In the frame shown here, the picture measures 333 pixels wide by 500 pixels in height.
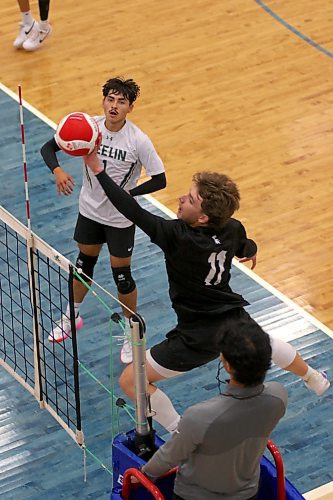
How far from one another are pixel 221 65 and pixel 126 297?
397 cm

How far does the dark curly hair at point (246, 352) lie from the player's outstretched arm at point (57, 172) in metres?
2.13

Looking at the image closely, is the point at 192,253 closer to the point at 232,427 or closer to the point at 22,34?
the point at 232,427

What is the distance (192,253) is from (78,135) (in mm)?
915

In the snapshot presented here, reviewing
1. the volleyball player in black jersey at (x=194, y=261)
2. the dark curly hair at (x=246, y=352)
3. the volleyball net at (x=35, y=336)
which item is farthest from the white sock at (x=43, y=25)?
the dark curly hair at (x=246, y=352)

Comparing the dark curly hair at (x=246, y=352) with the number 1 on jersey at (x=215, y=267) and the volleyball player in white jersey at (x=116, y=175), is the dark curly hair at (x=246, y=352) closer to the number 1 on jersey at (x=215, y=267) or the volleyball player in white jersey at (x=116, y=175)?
the number 1 on jersey at (x=215, y=267)

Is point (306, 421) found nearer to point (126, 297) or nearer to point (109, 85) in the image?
point (126, 297)

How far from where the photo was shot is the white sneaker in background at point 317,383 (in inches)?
246

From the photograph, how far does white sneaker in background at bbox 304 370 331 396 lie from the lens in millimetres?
6242

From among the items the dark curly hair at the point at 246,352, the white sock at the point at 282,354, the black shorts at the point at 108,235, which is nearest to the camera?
the dark curly hair at the point at 246,352

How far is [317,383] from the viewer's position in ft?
20.6

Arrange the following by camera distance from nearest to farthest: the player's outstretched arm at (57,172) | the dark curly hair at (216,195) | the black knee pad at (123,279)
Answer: the dark curly hair at (216,195), the player's outstretched arm at (57,172), the black knee pad at (123,279)

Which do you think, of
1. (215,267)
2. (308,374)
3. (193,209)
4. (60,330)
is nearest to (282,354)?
(308,374)

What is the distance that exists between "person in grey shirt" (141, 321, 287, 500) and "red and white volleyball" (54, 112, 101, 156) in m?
1.72

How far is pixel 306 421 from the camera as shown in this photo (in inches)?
255
